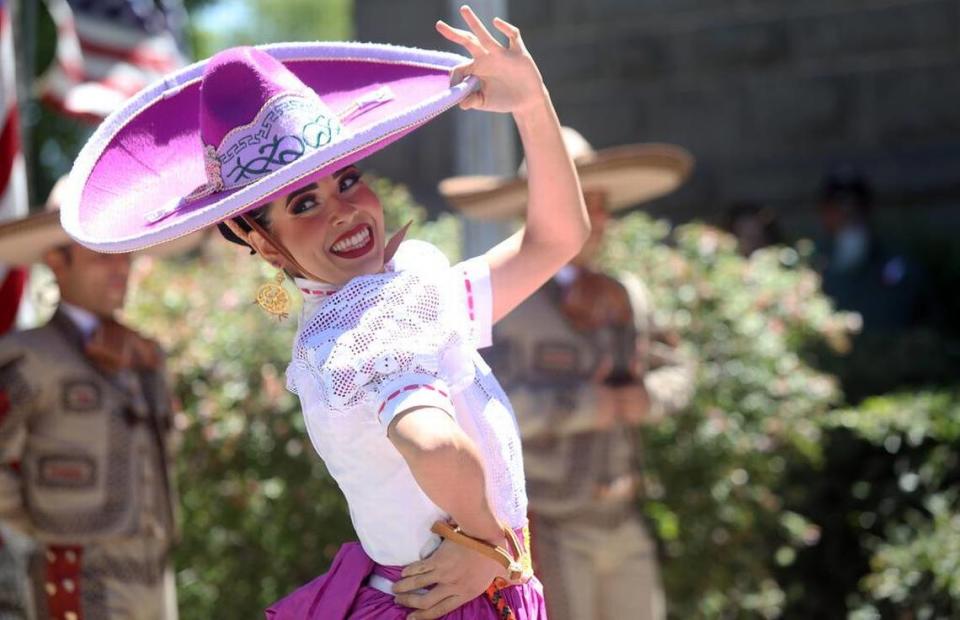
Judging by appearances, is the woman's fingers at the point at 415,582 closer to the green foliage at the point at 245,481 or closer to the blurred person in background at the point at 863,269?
the green foliage at the point at 245,481

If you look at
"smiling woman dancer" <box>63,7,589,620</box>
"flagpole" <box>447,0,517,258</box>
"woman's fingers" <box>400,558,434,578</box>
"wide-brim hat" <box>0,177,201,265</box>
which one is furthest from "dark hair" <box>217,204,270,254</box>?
"flagpole" <box>447,0,517,258</box>

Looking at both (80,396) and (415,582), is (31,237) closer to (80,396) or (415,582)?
(80,396)

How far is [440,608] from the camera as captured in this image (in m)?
2.76

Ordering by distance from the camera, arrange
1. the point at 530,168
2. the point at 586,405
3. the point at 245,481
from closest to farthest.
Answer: the point at 530,168
the point at 586,405
the point at 245,481

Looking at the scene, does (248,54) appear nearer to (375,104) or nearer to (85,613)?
(375,104)

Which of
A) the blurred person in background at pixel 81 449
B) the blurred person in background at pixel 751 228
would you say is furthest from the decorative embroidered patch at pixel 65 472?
the blurred person in background at pixel 751 228

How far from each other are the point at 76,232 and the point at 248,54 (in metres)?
0.43

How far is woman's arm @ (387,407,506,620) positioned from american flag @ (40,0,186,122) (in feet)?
17.1

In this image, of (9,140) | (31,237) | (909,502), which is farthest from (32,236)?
(909,502)

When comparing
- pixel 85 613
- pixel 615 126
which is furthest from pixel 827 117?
pixel 85 613

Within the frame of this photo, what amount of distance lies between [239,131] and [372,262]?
0.33 meters

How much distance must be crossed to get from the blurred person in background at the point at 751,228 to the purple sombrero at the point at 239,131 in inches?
229

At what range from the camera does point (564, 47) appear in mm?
11102

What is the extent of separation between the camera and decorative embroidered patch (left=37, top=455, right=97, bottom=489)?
462 centimetres
